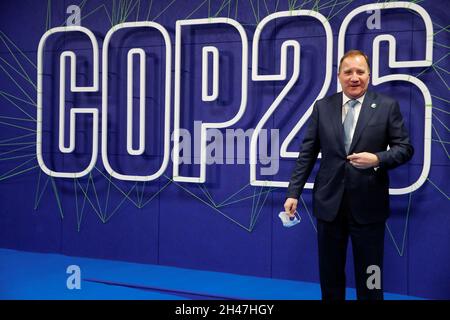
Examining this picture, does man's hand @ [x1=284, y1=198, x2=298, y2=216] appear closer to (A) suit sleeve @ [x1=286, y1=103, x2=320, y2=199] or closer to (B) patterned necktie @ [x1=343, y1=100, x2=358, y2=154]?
(A) suit sleeve @ [x1=286, y1=103, x2=320, y2=199]

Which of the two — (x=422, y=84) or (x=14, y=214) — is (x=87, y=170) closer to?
(x=14, y=214)

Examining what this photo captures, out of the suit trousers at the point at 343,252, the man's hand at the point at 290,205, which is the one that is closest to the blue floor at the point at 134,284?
the suit trousers at the point at 343,252

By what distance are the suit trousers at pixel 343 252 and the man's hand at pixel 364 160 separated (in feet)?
0.60

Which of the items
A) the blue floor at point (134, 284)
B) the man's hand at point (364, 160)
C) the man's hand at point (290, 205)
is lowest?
the blue floor at point (134, 284)

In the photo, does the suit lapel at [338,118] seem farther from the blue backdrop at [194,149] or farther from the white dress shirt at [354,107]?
the blue backdrop at [194,149]

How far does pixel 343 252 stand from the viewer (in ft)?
8.70

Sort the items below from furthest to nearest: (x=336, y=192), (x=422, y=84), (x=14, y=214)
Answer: (x=14, y=214)
(x=422, y=84)
(x=336, y=192)

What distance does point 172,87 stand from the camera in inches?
162

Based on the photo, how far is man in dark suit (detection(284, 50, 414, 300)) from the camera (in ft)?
8.38

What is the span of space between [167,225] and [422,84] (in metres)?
2.06

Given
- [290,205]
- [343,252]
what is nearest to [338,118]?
[290,205]

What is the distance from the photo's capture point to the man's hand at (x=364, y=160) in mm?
2440

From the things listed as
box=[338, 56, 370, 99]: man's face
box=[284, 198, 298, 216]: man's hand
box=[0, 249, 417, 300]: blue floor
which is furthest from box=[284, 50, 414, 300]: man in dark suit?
box=[0, 249, 417, 300]: blue floor
